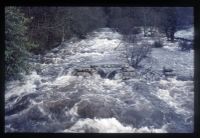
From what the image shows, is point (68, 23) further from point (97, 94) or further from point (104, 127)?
point (104, 127)

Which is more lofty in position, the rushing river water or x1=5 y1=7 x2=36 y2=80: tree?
x1=5 y1=7 x2=36 y2=80: tree

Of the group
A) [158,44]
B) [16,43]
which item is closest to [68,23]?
[16,43]

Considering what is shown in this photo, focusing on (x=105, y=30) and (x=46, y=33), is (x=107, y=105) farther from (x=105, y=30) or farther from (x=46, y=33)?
(x=46, y=33)

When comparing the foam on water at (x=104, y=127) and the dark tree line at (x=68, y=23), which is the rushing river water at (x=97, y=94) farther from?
the dark tree line at (x=68, y=23)

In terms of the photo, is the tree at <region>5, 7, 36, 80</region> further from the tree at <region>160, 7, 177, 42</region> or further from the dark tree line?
the tree at <region>160, 7, 177, 42</region>

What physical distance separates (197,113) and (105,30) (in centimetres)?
125

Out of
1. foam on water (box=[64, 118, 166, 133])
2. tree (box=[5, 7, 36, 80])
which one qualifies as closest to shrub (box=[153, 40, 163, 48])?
foam on water (box=[64, 118, 166, 133])

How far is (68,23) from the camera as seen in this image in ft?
10.5

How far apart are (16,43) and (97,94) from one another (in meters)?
0.97

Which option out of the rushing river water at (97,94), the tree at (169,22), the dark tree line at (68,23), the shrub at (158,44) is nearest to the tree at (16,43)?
the dark tree line at (68,23)

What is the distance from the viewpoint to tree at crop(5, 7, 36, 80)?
3.18 meters

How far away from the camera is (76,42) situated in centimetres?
319
